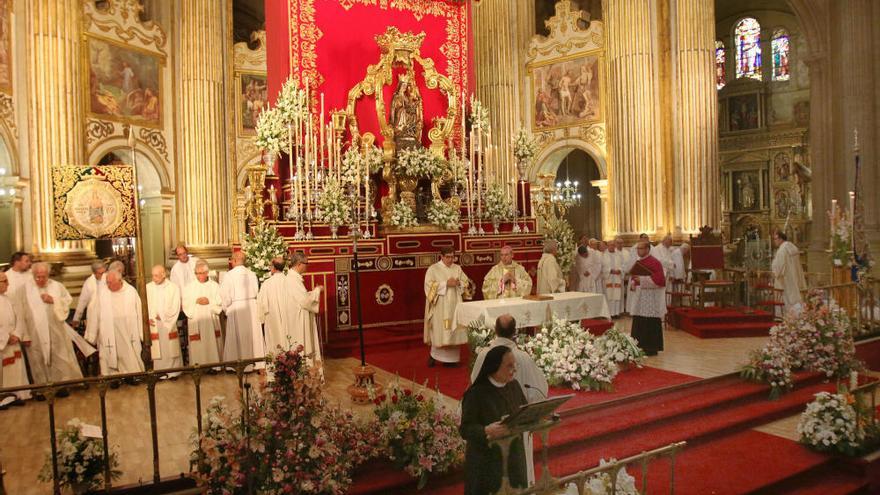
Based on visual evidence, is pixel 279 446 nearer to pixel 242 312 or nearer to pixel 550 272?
pixel 242 312

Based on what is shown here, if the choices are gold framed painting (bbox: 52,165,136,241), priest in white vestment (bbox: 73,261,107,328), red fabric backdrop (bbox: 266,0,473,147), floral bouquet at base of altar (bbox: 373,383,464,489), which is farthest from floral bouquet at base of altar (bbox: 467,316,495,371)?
red fabric backdrop (bbox: 266,0,473,147)

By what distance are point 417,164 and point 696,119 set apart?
8.77m

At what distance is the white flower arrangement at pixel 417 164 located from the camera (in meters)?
12.1

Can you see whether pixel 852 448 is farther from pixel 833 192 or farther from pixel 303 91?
pixel 833 192

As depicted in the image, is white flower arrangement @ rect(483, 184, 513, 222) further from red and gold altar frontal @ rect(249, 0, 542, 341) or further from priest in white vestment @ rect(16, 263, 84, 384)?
priest in white vestment @ rect(16, 263, 84, 384)

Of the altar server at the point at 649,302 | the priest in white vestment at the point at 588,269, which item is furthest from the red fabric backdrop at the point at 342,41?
the altar server at the point at 649,302

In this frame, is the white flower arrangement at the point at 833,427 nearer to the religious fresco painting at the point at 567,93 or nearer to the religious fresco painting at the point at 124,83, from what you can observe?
the religious fresco painting at the point at 567,93

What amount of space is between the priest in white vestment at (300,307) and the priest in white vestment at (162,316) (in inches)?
79.9

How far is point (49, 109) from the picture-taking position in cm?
1309

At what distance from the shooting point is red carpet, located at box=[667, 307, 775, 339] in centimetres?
1202

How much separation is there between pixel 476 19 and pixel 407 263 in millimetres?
11111

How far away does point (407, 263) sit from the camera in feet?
37.1

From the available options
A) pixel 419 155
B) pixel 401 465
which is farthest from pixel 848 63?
pixel 401 465

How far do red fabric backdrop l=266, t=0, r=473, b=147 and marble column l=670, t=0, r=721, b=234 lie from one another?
6.61 metres
